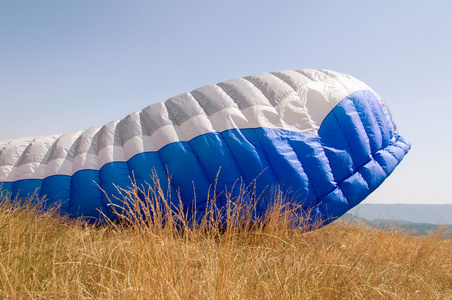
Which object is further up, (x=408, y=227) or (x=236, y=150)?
(x=236, y=150)

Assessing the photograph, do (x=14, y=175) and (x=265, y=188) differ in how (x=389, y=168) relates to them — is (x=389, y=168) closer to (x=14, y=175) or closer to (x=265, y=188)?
(x=265, y=188)

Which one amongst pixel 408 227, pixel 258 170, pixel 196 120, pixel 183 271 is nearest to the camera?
pixel 183 271

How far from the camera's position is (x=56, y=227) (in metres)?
2.97

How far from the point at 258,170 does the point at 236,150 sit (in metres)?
0.36

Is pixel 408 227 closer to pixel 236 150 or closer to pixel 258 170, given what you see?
pixel 258 170

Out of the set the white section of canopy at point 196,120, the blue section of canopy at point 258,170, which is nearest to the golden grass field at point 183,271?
the blue section of canopy at point 258,170

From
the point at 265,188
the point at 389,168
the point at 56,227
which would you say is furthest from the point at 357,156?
the point at 56,227

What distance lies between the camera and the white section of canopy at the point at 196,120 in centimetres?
373

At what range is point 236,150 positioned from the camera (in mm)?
3488

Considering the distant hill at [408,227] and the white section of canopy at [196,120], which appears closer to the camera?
the white section of canopy at [196,120]

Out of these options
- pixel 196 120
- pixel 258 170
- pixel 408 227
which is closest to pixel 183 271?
pixel 258 170

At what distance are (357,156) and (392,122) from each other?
158cm

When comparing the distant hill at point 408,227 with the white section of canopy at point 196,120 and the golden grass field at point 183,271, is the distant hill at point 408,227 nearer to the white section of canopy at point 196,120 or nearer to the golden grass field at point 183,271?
the golden grass field at point 183,271

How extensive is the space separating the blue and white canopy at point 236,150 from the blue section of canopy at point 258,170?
1cm
